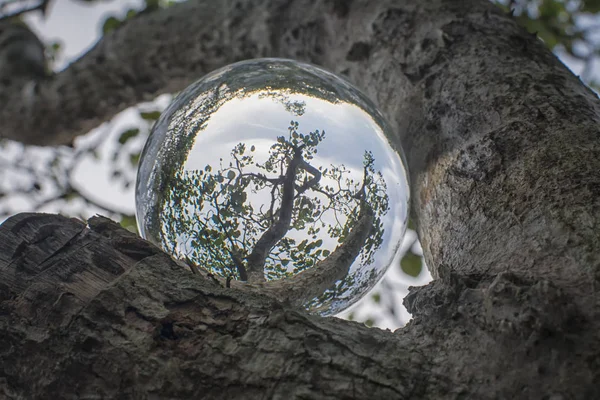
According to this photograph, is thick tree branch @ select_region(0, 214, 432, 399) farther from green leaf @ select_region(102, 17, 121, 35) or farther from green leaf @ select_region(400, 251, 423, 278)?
green leaf @ select_region(102, 17, 121, 35)

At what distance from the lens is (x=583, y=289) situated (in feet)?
2.88

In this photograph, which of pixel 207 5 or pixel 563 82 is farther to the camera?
pixel 207 5

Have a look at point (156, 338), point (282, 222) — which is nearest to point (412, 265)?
point (282, 222)

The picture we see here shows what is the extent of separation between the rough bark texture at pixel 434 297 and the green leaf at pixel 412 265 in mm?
1690

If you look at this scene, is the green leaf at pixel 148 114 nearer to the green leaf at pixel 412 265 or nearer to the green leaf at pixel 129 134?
the green leaf at pixel 129 134

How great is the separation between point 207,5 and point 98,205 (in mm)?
1623

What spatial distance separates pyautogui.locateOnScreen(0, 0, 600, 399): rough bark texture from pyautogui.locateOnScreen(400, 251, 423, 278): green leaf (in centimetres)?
169

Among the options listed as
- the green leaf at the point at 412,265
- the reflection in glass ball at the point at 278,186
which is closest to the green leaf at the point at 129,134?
the green leaf at the point at 412,265

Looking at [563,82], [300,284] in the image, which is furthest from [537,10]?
[300,284]

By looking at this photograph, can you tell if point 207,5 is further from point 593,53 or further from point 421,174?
point 593,53

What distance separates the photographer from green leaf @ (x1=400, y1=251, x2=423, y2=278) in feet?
10.5

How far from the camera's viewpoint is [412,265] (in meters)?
3.20

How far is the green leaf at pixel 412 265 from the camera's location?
10.5 feet

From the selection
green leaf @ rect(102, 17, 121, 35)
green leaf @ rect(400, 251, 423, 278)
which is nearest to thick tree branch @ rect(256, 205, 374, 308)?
green leaf @ rect(400, 251, 423, 278)
